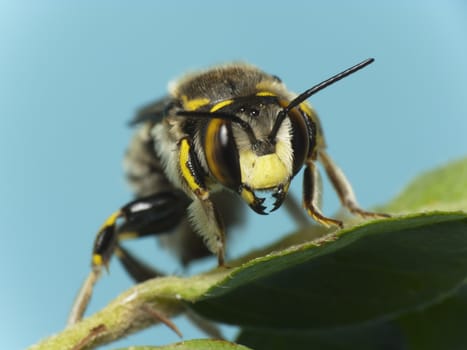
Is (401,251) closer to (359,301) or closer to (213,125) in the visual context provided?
(359,301)

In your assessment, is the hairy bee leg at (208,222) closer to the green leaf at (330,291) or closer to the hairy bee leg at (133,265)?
the green leaf at (330,291)

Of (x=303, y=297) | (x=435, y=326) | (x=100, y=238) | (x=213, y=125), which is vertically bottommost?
(x=435, y=326)

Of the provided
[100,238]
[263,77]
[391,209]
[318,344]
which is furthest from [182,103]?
[318,344]

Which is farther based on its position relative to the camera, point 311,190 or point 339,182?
point 339,182

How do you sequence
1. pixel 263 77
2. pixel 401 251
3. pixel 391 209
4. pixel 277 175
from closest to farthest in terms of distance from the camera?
pixel 401 251 → pixel 277 175 → pixel 263 77 → pixel 391 209

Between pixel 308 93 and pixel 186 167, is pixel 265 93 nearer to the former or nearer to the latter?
pixel 308 93

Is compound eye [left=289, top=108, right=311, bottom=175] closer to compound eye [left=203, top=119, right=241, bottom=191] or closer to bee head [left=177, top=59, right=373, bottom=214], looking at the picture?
bee head [left=177, top=59, right=373, bottom=214]

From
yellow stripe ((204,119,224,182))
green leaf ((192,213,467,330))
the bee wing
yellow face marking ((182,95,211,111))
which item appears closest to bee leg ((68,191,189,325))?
the bee wing

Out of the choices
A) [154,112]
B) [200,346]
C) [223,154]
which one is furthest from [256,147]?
[154,112]
